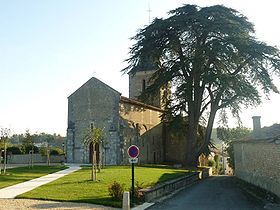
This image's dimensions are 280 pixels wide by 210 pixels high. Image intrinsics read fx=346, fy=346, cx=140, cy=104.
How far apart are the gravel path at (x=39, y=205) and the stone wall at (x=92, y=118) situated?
21504 mm

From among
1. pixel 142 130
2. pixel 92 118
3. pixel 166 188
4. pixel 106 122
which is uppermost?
pixel 92 118

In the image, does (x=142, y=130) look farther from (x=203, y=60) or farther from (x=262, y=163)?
(x=262, y=163)

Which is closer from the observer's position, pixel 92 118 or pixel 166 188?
pixel 166 188

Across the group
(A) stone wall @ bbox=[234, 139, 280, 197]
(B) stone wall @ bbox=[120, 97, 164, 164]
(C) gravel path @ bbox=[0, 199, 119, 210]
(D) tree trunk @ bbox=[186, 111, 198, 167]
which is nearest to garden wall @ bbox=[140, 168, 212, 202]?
Answer: (C) gravel path @ bbox=[0, 199, 119, 210]

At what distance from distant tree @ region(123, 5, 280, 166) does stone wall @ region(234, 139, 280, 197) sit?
8093mm

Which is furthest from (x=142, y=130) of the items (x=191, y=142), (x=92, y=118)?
(x=92, y=118)

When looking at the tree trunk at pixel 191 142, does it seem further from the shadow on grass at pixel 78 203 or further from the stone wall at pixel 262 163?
the shadow on grass at pixel 78 203

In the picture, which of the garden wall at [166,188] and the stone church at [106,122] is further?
the stone church at [106,122]

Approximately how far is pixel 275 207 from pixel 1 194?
11952 millimetres

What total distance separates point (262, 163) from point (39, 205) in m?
13.4

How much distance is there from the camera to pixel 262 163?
20547 millimetres

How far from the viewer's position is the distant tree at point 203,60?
33.2 m

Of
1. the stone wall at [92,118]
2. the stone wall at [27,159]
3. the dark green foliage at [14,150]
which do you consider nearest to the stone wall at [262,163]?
the stone wall at [92,118]

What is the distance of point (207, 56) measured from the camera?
109 feet
